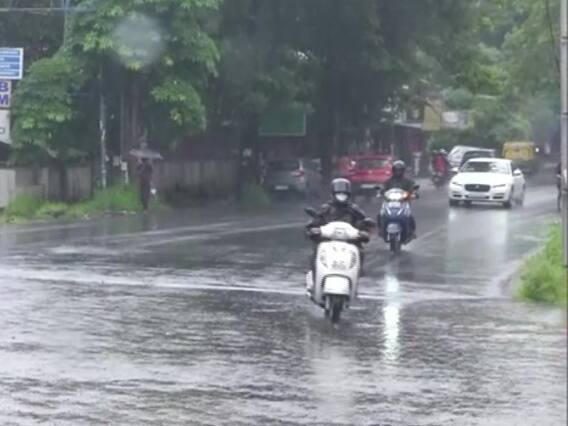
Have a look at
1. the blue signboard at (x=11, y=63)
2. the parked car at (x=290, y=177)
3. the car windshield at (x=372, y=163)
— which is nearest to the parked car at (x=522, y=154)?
the car windshield at (x=372, y=163)

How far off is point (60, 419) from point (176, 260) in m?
13.4

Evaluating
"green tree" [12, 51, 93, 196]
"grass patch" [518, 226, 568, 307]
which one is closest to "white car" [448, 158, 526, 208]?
"green tree" [12, 51, 93, 196]

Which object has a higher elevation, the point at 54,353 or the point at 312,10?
the point at 312,10

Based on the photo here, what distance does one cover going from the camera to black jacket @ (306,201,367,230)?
16984 millimetres

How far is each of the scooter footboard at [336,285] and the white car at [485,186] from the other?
93.0 ft

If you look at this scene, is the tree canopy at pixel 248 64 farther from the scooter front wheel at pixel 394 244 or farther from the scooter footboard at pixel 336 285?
the scooter footboard at pixel 336 285

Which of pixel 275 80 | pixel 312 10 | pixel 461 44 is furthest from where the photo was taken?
pixel 461 44

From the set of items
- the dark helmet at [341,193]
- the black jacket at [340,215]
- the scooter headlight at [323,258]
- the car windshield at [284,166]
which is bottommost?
the car windshield at [284,166]

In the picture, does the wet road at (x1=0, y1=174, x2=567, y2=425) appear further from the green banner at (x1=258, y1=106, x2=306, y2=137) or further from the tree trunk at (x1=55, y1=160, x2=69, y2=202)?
the green banner at (x1=258, y1=106, x2=306, y2=137)

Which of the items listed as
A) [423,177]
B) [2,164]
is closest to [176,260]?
[2,164]

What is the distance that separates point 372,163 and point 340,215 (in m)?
37.3

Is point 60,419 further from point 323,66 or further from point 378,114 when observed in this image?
point 378,114

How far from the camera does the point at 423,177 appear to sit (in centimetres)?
7675

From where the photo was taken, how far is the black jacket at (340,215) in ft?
55.7
